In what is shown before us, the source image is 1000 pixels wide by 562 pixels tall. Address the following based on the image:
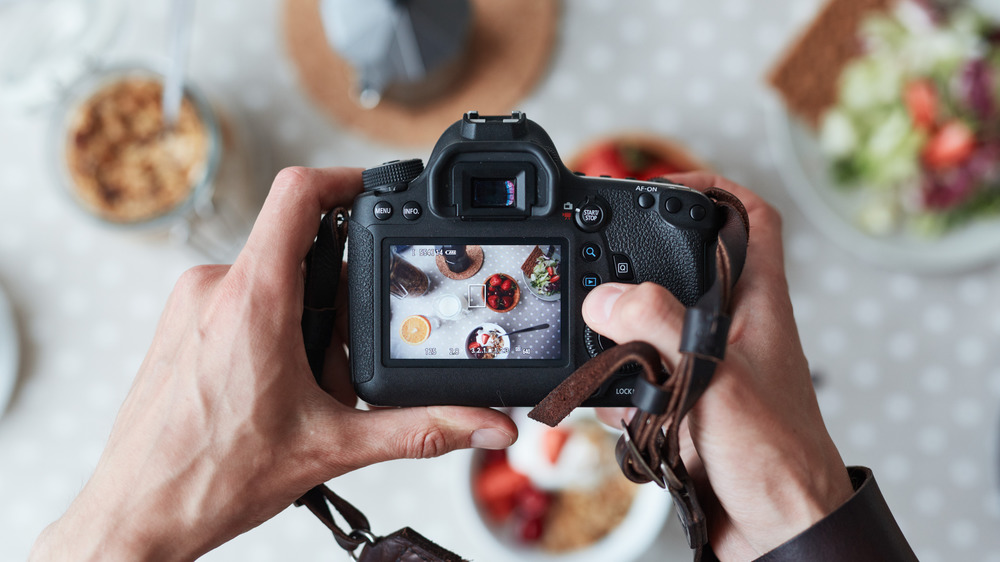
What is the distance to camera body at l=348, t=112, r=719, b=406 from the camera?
581 millimetres


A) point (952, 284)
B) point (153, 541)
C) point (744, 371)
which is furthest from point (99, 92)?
point (952, 284)

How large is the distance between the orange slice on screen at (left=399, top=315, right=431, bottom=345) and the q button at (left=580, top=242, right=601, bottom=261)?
14 centimetres

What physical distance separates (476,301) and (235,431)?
212 mm

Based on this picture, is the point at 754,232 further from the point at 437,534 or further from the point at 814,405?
the point at 437,534

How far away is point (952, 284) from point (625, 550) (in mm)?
605

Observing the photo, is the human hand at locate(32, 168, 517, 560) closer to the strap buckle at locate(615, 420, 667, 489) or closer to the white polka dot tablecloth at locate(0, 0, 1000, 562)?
the strap buckle at locate(615, 420, 667, 489)

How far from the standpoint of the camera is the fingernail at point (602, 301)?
553 mm

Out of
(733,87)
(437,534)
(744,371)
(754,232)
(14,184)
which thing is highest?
(733,87)

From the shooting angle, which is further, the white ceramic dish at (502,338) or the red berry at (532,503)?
the red berry at (532,503)

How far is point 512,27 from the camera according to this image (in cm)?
101

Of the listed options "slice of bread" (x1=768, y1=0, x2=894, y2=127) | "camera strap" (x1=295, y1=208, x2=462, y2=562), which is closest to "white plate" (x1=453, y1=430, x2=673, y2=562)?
"camera strap" (x1=295, y1=208, x2=462, y2=562)

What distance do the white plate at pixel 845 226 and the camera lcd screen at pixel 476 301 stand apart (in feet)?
1.78

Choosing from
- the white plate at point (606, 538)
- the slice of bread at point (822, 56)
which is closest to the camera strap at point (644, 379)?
the white plate at point (606, 538)

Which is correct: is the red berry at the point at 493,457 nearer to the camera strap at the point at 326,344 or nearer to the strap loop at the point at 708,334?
the camera strap at the point at 326,344
